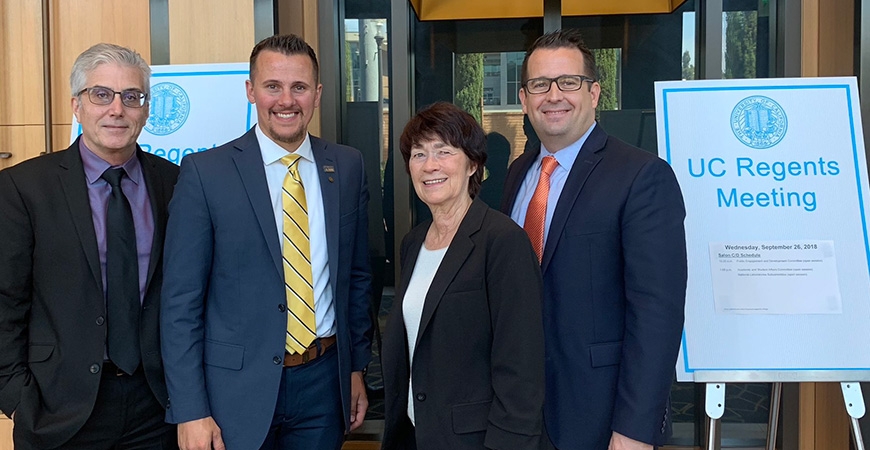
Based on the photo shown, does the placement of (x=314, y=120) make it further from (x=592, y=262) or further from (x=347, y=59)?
(x=592, y=262)

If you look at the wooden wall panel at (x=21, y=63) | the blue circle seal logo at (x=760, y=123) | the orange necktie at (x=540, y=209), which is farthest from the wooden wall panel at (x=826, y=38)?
the wooden wall panel at (x=21, y=63)

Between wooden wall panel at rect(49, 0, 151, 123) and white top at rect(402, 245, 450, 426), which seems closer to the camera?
white top at rect(402, 245, 450, 426)

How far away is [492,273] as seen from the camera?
178cm

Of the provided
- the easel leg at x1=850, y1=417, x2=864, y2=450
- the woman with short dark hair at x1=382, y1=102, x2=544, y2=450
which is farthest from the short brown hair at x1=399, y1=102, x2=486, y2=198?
the easel leg at x1=850, y1=417, x2=864, y2=450

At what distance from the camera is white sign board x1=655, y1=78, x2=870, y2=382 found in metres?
2.53

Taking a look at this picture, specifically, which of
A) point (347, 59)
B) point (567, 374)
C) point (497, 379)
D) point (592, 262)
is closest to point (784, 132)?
point (592, 262)

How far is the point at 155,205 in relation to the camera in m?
2.24

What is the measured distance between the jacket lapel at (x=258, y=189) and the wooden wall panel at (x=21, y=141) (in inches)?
87.3

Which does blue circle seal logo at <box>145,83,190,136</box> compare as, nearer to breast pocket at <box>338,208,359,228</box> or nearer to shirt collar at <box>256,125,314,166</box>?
shirt collar at <box>256,125,314,166</box>

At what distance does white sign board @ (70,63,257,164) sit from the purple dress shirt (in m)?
0.85

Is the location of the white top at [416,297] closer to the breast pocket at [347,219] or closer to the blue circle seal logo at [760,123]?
the breast pocket at [347,219]

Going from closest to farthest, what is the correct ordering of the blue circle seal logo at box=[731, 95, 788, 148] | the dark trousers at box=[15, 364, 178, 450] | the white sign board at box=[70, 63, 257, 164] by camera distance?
the dark trousers at box=[15, 364, 178, 450] < the blue circle seal logo at box=[731, 95, 788, 148] < the white sign board at box=[70, 63, 257, 164]

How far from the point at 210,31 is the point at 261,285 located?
6.01 feet

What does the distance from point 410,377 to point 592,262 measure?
0.60 meters
